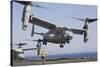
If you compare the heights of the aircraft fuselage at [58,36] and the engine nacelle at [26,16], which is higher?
the engine nacelle at [26,16]

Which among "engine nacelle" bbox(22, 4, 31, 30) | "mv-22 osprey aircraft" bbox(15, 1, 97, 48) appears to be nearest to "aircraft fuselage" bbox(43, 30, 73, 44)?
"mv-22 osprey aircraft" bbox(15, 1, 97, 48)

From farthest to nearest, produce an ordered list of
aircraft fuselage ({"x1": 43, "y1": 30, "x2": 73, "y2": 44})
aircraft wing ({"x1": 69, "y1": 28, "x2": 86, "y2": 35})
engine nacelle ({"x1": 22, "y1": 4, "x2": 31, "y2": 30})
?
aircraft wing ({"x1": 69, "y1": 28, "x2": 86, "y2": 35})
aircraft fuselage ({"x1": 43, "y1": 30, "x2": 73, "y2": 44})
engine nacelle ({"x1": 22, "y1": 4, "x2": 31, "y2": 30})

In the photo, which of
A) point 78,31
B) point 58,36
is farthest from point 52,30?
point 78,31

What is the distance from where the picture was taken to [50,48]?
93.4 inches

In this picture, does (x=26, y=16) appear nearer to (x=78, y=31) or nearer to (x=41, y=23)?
(x=41, y=23)

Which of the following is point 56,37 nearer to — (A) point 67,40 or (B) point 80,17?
(A) point 67,40

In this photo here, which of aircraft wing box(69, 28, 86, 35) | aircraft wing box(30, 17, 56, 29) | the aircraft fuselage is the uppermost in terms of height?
aircraft wing box(30, 17, 56, 29)

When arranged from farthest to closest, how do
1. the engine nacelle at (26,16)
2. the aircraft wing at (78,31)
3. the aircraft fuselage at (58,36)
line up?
the aircraft wing at (78,31)
the aircraft fuselage at (58,36)
the engine nacelle at (26,16)

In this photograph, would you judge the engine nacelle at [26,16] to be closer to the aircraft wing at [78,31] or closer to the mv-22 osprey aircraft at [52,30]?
the mv-22 osprey aircraft at [52,30]


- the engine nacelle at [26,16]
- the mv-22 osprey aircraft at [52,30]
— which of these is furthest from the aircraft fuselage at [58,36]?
the engine nacelle at [26,16]

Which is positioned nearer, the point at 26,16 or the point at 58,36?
the point at 26,16

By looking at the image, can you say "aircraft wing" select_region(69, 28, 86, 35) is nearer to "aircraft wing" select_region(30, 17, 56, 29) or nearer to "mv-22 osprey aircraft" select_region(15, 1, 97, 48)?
"mv-22 osprey aircraft" select_region(15, 1, 97, 48)

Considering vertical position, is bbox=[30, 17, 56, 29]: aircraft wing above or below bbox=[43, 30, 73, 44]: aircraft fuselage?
above

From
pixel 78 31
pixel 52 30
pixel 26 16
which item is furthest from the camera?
pixel 78 31
